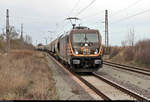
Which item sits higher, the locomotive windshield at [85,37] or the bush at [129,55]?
the locomotive windshield at [85,37]

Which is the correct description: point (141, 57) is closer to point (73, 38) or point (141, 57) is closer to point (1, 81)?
point (73, 38)

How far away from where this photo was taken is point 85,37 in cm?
1384

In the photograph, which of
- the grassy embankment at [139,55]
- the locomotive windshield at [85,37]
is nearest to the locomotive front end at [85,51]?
the locomotive windshield at [85,37]

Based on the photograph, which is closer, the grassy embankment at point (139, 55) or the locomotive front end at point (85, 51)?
the locomotive front end at point (85, 51)

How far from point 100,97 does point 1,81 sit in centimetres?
422

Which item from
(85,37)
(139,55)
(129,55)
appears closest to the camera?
(85,37)

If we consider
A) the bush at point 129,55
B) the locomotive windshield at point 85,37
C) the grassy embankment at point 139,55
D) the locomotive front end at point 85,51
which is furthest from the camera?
the bush at point 129,55

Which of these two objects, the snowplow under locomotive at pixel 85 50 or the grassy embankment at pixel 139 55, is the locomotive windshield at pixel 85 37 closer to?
the snowplow under locomotive at pixel 85 50

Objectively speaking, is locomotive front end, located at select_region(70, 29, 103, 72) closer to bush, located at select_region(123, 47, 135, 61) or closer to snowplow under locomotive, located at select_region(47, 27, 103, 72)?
snowplow under locomotive, located at select_region(47, 27, 103, 72)

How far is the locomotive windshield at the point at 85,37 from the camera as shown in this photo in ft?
45.0

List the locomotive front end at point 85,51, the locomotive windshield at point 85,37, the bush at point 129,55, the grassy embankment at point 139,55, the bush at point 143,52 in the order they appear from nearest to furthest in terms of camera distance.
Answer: the locomotive front end at point 85,51 → the locomotive windshield at point 85,37 → the bush at point 143,52 → the grassy embankment at point 139,55 → the bush at point 129,55

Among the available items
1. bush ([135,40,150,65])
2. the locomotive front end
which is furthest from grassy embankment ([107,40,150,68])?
the locomotive front end

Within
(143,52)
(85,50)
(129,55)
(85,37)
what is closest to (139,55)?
(143,52)

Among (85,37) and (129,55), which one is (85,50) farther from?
(129,55)
